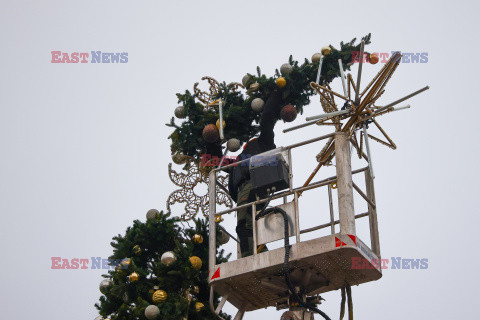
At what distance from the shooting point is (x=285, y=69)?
635 inches

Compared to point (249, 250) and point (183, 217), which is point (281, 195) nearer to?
point (249, 250)

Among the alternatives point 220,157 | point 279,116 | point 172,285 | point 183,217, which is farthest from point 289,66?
point 172,285

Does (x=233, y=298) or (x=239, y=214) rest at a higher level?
(x=239, y=214)

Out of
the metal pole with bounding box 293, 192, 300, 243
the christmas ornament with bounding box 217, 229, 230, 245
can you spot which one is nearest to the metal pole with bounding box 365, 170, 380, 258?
the metal pole with bounding box 293, 192, 300, 243

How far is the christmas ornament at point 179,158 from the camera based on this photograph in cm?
1686

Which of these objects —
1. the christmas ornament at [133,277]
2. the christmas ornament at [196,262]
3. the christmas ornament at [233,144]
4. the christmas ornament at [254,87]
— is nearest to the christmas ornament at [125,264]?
the christmas ornament at [133,277]

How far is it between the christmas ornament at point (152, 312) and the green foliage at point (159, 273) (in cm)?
15

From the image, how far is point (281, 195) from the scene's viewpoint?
13453 mm

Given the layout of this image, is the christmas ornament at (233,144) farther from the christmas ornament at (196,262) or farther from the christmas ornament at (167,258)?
the christmas ornament at (167,258)

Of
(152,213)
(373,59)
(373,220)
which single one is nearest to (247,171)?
(152,213)

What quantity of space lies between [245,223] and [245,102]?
2.97 metres

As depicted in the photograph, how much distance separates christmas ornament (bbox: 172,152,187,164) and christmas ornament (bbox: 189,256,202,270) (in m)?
2.72

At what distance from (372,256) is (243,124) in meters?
4.89

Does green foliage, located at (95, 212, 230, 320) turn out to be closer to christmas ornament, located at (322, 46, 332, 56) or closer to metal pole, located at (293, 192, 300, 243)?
metal pole, located at (293, 192, 300, 243)
